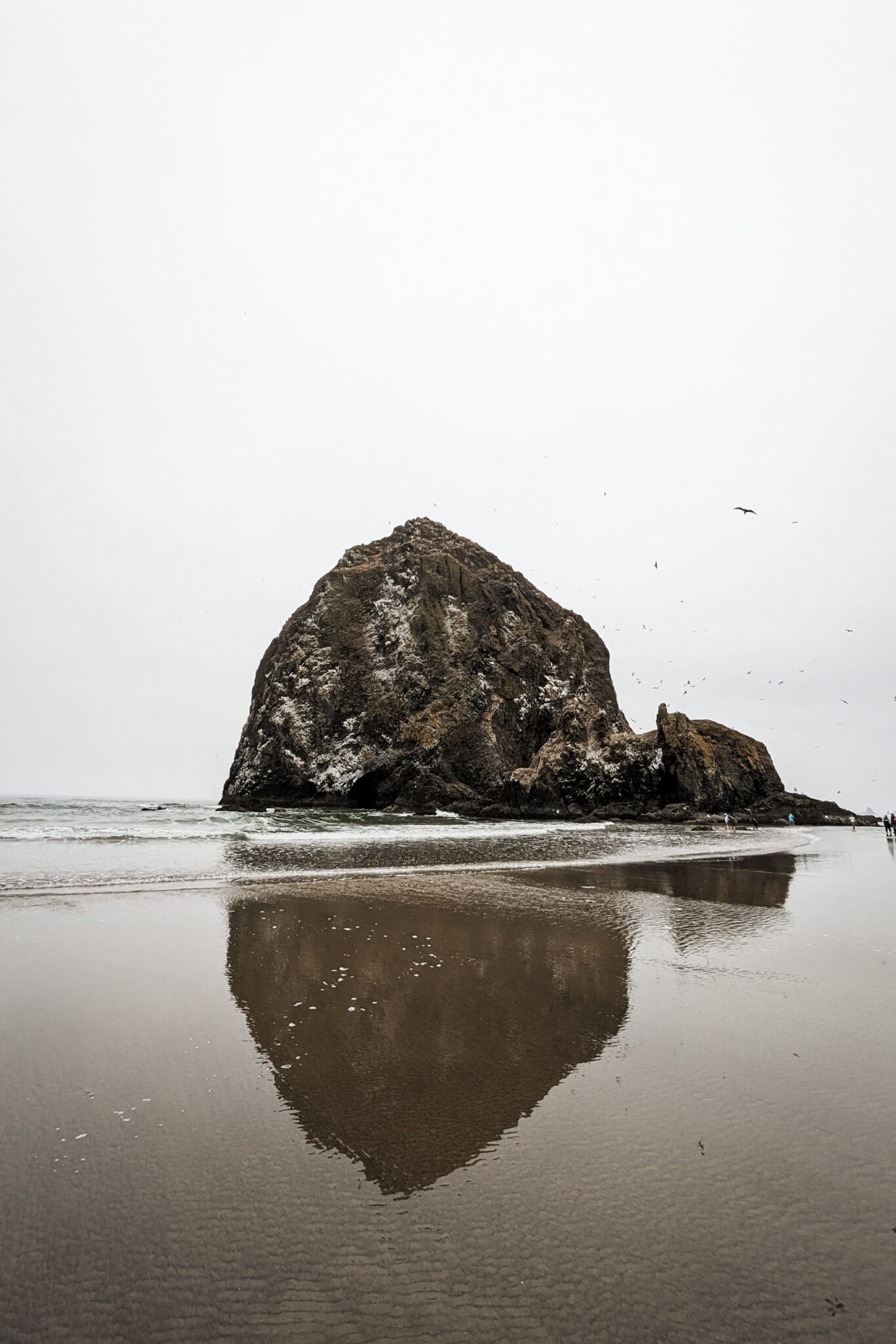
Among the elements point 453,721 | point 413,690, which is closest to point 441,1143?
point 453,721

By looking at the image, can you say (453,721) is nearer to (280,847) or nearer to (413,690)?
→ (413,690)

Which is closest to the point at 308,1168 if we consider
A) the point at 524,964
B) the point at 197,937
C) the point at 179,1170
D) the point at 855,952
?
the point at 179,1170

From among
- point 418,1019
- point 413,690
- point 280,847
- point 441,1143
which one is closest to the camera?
point 441,1143

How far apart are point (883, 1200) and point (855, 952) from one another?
A: 17.7ft

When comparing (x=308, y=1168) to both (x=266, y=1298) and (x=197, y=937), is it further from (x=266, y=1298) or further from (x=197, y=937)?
(x=197, y=937)

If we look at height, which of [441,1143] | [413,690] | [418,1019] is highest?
[413,690]

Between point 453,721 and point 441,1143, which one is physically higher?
point 453,721

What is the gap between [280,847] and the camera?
60.9ft

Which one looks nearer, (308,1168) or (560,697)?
(308,1168)

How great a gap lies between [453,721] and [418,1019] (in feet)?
155

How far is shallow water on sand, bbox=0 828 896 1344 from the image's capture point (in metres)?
2.05

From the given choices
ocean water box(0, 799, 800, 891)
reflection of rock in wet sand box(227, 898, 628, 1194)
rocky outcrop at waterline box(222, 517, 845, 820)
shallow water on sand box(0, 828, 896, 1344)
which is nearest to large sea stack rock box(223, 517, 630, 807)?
rocky outcrop at waterline box(222, 517, 845, 820)

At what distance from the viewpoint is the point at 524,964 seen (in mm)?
6566

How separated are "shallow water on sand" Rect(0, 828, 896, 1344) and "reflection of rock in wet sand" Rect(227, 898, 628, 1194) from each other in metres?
0.03
